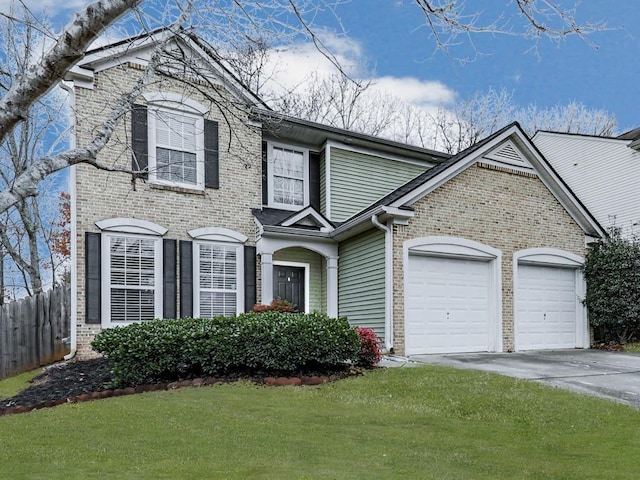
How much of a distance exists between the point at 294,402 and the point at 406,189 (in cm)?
692

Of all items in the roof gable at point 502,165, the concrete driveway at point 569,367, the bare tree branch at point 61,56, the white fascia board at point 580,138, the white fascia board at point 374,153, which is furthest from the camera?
the white fascia board at point 580,138

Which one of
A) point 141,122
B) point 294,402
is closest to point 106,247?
point 141,122

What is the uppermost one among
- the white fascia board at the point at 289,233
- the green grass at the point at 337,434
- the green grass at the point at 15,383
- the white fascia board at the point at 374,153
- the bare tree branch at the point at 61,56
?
the white fascia board at the point at 374,153

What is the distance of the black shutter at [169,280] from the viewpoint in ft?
42.0

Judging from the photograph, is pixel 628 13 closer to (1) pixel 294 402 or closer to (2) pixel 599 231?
(1) pixel 294 402

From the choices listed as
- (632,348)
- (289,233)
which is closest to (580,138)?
(632,348)

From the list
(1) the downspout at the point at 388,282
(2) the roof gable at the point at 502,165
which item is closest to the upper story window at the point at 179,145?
(2) the roof gable at the point at 502,165

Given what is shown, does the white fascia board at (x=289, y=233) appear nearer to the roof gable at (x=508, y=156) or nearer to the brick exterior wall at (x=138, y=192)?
the brick exterior wall at (x=138, y=192)

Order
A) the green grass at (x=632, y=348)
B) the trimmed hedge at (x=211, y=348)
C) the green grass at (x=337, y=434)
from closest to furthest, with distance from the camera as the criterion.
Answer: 1. the green grass at (x=337, y=434)
2. the trimmed hedge at (x=211, y=348)
3. the green grass at (x=632, y=348)

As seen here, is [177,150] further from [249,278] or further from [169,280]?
[249,278]

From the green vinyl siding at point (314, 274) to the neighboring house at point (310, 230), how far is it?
0.04m

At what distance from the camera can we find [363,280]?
45.0 ft

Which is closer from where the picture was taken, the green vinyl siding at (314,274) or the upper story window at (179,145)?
the upper story window at (179,145)

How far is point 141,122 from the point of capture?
12.8 metres
